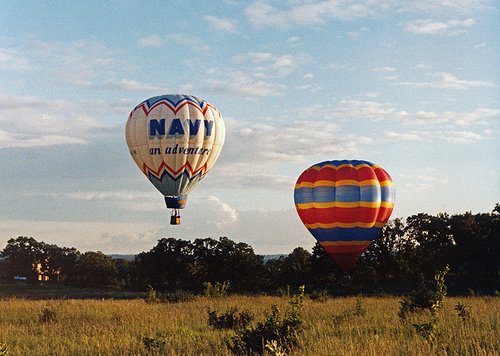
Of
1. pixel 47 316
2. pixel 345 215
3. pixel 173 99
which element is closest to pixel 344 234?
pixel 345 215

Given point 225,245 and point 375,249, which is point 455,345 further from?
point 225,245

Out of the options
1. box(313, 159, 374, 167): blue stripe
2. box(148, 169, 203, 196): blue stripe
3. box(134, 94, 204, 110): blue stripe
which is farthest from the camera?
box(313, 159, 374, 167): blue stripe

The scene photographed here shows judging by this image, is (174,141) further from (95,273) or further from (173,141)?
(95,273)

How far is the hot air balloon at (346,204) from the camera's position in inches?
1516

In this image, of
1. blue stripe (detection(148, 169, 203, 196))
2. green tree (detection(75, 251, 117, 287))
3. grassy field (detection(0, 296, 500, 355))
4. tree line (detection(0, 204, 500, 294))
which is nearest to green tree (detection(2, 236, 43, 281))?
green tree (detection(75, 251, 117, 287))

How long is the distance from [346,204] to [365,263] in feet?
103

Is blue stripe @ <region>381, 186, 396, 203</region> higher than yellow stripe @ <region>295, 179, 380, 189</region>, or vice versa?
yellow stripe @ <region>295, 179, 380, 189</region>

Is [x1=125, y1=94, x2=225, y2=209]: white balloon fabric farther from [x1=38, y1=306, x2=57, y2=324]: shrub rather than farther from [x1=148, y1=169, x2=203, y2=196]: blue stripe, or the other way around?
[x1=38, y1=306, x2=57, y2=324]: shrub

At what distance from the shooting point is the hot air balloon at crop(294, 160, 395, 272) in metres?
38.5

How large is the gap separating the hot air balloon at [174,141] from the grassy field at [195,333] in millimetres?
12887

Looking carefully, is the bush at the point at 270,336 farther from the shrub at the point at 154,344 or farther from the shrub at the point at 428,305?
the shrub at the point at 428,305

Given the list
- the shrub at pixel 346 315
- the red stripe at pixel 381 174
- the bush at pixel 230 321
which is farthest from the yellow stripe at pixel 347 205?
the bush at pixel 230 321

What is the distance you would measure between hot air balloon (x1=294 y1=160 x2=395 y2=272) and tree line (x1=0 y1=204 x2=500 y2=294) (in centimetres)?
1516

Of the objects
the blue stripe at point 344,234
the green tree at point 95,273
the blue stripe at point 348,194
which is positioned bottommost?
the green tree at point 95,273
